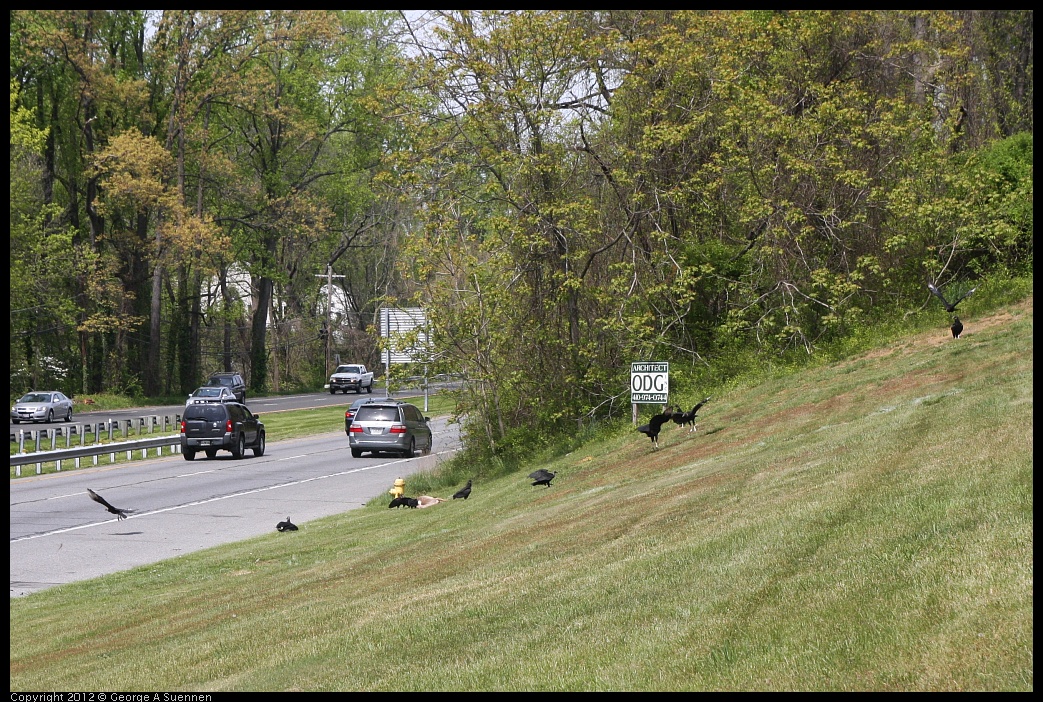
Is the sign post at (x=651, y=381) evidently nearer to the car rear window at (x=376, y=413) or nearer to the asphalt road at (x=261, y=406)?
the car rear window at (x=376, y=413)

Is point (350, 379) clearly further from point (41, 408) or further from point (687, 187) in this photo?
point (687, 187)

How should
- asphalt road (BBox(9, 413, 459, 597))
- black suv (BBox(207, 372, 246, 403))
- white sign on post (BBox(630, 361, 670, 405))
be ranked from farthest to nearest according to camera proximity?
black suv (BBox(207, 372, 246, 403))
white sign on post (BBox(630, 361, 670, 405))
asphalt road (BBox(9, 413, 459, 597))

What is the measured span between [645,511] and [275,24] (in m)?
57.4

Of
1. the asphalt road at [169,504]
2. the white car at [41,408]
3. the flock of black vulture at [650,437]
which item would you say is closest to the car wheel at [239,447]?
the asphalt road at [169,504]

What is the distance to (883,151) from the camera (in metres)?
29.3

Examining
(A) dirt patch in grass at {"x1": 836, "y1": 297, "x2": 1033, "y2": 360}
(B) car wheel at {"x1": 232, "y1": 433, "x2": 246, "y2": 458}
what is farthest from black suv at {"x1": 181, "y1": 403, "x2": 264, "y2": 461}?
(A) dirt patch in grass at {"x1": 836, "y1": 297, "x2": 1033, "y2": 360}

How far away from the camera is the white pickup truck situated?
76.9 meters

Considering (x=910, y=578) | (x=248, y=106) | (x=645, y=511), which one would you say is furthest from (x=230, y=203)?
(x=910, y=578)

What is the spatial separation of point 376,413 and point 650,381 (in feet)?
58.1

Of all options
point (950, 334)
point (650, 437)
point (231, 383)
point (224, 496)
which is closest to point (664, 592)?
point (650, 437)

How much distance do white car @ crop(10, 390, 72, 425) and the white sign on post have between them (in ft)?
119

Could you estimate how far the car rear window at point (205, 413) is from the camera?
122 feet

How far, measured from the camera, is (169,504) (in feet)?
82.8

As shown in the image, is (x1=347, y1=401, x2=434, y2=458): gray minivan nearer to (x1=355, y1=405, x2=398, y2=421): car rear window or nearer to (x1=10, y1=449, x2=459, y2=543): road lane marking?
(x1=355, y1=405, x2=398, y2=421): car rear window
